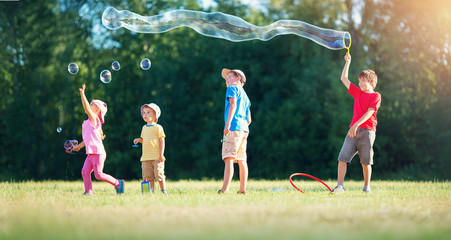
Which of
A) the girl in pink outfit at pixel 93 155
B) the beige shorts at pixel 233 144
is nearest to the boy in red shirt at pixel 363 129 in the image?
the beige shorts at pixel 233 144

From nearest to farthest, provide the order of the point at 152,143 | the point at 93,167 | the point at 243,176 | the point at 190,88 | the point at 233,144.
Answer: the point at 233,144 < the point at 243,176 < the point at 93,167 < the point at 152,143 < the point at 190,88

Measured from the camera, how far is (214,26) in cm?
808

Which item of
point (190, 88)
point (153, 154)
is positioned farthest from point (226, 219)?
point (190, 88)

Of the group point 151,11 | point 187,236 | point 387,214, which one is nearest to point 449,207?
point 387,214

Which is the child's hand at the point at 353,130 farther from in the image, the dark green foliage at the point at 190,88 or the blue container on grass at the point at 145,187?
the dark green foliage at the point at 190,88

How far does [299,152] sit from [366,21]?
17.8 ft

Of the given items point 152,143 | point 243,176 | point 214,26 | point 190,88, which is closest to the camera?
point 243,176

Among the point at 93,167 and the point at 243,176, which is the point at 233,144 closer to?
the point at 243,176

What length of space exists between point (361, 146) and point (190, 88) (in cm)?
1579

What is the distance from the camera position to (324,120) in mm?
19203

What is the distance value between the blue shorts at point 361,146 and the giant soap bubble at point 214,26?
5.15ft

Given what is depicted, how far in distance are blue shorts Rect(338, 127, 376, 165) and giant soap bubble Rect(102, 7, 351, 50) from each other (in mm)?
1569

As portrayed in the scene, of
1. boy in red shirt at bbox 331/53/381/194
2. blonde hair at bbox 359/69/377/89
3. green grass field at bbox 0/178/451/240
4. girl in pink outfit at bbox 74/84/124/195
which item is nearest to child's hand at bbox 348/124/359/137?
boy in red shirt at bbox 331/53/381/194

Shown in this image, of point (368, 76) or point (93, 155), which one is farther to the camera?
point (368, 76)
